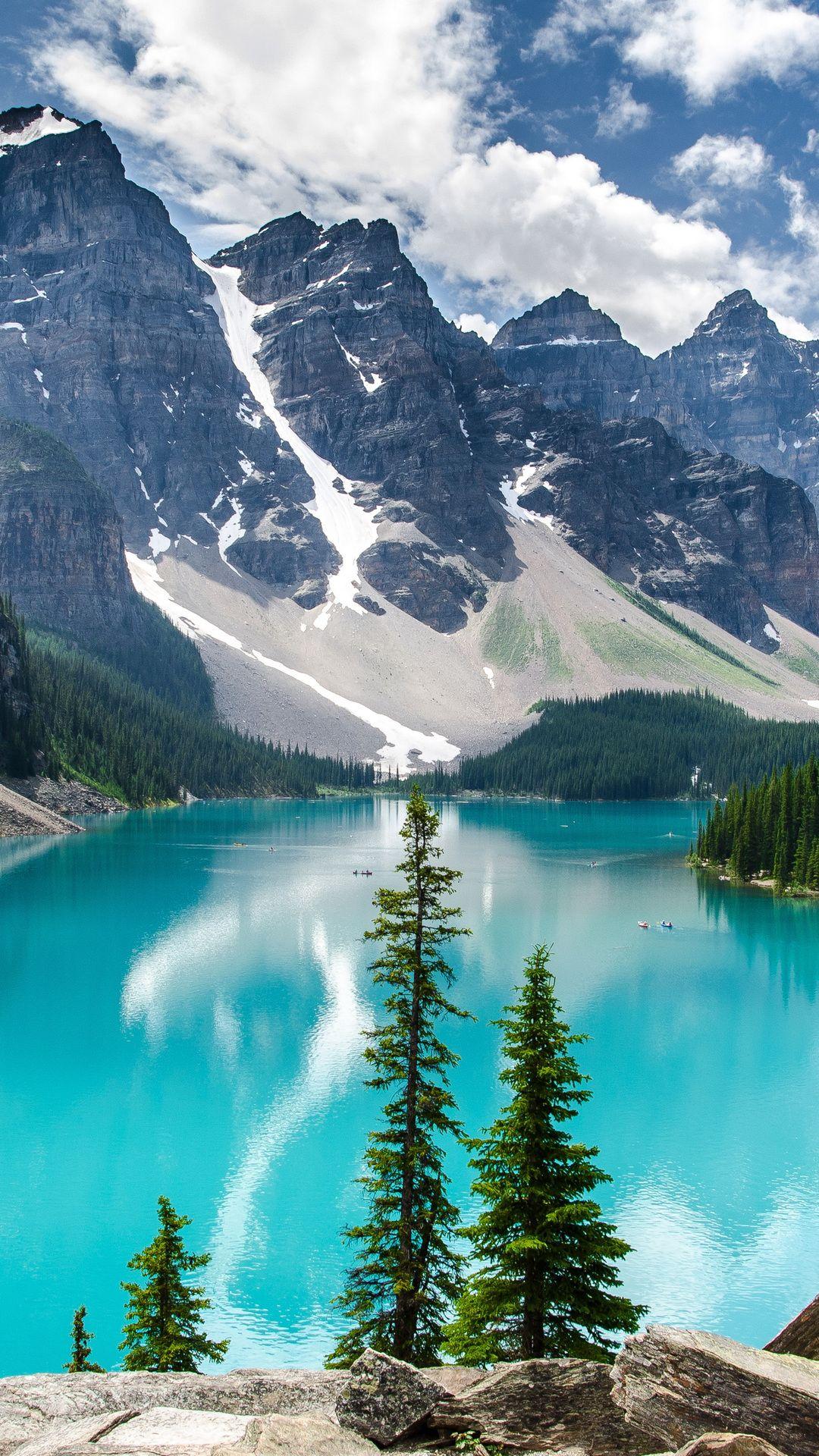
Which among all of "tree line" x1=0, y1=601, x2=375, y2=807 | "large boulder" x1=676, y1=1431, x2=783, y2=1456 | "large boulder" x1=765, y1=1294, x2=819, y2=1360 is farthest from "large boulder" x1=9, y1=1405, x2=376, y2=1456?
"tree line" x1=0, y1=601, x2=375, y2=807

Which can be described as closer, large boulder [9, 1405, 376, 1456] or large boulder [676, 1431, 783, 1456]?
large boulder [676, 1431, 783, 1456]

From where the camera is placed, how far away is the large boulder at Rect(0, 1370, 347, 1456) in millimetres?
10977

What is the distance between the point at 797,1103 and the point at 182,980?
30.7 metres

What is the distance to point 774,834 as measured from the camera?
9238 cm

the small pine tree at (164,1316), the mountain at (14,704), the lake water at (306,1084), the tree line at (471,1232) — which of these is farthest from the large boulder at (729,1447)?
the mountain at (14,704)

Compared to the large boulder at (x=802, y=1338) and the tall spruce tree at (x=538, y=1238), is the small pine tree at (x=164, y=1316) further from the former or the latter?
the large boulder at (x=802, y=1338)

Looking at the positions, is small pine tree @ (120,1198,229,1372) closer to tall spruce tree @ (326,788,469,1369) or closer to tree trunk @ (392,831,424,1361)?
tall spruce tree @ (326,788,469,1369)

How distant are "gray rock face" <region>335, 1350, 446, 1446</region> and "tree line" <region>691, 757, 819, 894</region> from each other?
79943 millimetres

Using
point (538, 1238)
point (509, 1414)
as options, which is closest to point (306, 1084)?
point (538, 1238)

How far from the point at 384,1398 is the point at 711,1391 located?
10.4 feet

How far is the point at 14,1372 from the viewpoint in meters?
20.2

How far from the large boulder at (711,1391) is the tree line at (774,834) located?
3120 inches

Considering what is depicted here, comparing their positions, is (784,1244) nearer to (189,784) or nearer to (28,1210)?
(28,1210)

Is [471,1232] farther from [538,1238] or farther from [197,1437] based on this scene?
[197,1437]
